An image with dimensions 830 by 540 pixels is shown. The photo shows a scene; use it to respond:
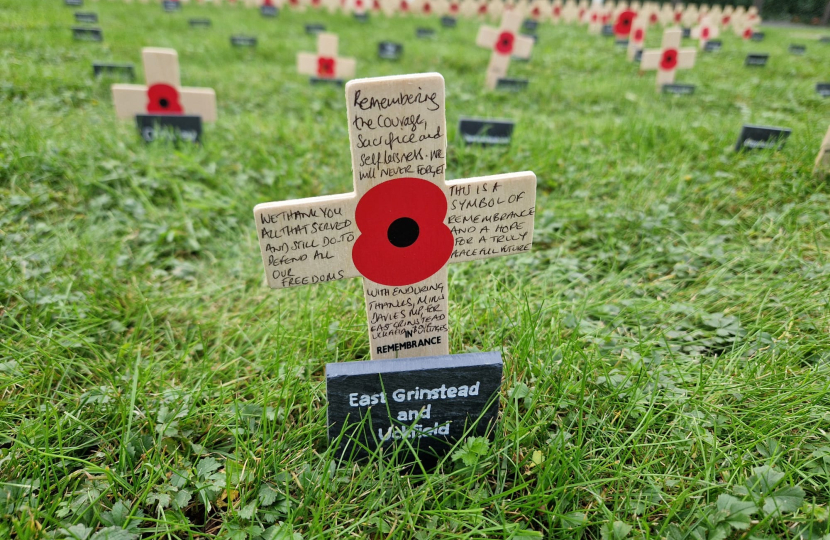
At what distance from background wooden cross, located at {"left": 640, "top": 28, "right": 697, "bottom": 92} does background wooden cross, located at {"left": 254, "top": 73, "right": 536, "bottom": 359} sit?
578 cm

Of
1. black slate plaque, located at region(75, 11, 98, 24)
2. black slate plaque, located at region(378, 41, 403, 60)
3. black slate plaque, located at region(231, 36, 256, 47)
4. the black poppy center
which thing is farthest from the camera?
black slate plaque, located at region(75, 11, 98, 24)

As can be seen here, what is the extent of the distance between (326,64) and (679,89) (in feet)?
13.7

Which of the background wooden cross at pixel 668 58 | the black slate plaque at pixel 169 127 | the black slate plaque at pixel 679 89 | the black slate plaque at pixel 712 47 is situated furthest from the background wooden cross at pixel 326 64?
the black slate plaque at pixel 712 47

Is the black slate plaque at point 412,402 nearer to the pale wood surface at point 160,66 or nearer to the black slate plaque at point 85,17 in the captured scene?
the pale wood surface at point 160,66

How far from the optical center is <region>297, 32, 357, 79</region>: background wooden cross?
564 centimetres

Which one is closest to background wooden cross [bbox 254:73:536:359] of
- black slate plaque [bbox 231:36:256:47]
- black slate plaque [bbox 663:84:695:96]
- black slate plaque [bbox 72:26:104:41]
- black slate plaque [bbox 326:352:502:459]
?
black slate plaque [bbox 326:352:502:459]

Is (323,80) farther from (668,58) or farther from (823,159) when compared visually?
(823,159)

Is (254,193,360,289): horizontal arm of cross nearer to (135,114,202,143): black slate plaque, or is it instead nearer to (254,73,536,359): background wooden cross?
(254,73,536,359): background wooden cross

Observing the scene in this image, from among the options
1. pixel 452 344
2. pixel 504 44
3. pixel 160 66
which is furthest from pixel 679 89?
pixel 452 344

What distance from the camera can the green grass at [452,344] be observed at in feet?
4.05

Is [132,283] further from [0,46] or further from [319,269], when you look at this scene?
[0,46]

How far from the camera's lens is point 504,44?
5793mm

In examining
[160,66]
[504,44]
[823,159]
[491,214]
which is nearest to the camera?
[491,214]

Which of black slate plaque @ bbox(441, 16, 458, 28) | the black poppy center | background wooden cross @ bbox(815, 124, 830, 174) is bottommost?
background wooden cross @ bbox(815, 124, 830, 174)
